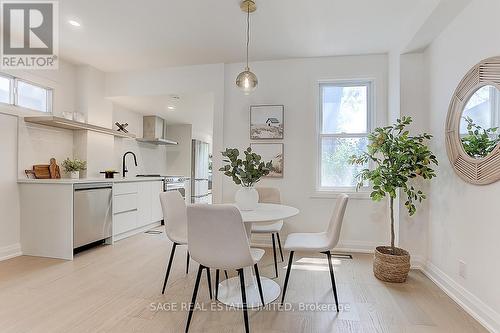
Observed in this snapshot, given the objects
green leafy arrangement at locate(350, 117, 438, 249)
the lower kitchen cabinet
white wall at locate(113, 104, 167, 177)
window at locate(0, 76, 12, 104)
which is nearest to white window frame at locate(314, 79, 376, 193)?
green leafy arrangement at locate(350, 117, 438, 249)

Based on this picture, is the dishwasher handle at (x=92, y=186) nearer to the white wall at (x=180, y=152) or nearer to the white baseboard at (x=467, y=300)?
the white wall at (x=180, y=152)

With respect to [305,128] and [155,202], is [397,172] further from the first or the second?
[155,202]

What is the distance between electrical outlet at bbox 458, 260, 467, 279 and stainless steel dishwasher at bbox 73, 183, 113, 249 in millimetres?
3945

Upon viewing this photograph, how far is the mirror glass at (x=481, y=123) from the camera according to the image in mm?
1915

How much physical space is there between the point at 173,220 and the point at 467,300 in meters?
2.51

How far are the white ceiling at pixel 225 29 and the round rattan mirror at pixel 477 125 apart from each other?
800mm

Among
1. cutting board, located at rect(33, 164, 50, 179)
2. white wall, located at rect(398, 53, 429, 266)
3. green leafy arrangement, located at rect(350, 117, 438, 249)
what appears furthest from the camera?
cutting board, located at rect(33, 164, 50, 179)

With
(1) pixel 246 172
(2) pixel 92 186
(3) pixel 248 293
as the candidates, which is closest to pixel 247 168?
(1) pixel 246 172

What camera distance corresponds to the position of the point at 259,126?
150 inches

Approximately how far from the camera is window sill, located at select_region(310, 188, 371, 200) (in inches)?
140

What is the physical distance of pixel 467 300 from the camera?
83.0 inches

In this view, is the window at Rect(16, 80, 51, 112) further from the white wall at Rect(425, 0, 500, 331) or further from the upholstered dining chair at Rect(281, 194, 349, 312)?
the white wall at Rect(425, 0, 500, 331)

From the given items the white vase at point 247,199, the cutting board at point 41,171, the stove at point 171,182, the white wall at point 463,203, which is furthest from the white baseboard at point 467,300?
the cutting board at point 41,171

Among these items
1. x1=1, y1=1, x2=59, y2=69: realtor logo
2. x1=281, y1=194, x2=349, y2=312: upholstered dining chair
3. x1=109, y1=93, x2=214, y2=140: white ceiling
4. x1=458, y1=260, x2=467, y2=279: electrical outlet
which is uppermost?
x1=1, y1=1, x2=59, y2=69: realtor logo
